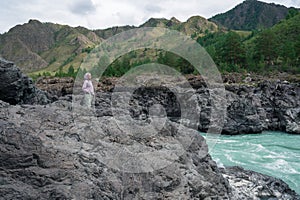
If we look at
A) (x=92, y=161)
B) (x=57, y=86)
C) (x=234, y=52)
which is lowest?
(x=92, y=161)

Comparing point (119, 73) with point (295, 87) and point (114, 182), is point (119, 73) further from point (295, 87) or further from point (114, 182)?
point (114, 182)

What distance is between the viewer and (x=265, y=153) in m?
22.8

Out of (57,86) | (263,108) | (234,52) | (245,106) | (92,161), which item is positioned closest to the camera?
(92,161)

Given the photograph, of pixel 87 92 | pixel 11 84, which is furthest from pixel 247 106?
pixel 11 84

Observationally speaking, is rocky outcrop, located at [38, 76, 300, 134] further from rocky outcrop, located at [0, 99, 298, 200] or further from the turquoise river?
rocky outcrop, located at [0, 99, 298, 200]

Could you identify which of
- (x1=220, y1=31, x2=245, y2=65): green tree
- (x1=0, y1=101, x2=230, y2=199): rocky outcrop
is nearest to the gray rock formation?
(x1=0, y1=101, x2=230, y2=199): rocky outcrop

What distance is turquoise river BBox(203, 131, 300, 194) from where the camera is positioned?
695 inches

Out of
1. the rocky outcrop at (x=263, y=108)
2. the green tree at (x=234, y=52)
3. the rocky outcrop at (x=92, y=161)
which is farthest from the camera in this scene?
the green tree at (x=234, y=52)

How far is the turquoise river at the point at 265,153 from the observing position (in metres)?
17.6

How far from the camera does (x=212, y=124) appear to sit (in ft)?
113

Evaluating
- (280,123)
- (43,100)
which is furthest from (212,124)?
(43,100)

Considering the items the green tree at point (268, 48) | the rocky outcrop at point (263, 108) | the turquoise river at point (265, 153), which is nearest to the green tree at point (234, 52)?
the green tree at point (268, 48)

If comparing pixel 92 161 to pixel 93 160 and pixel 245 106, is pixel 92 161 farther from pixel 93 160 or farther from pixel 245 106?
pixel 245 106

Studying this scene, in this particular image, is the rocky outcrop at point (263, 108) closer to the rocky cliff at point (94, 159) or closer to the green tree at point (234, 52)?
the rocky cliff at point (94, 159)
